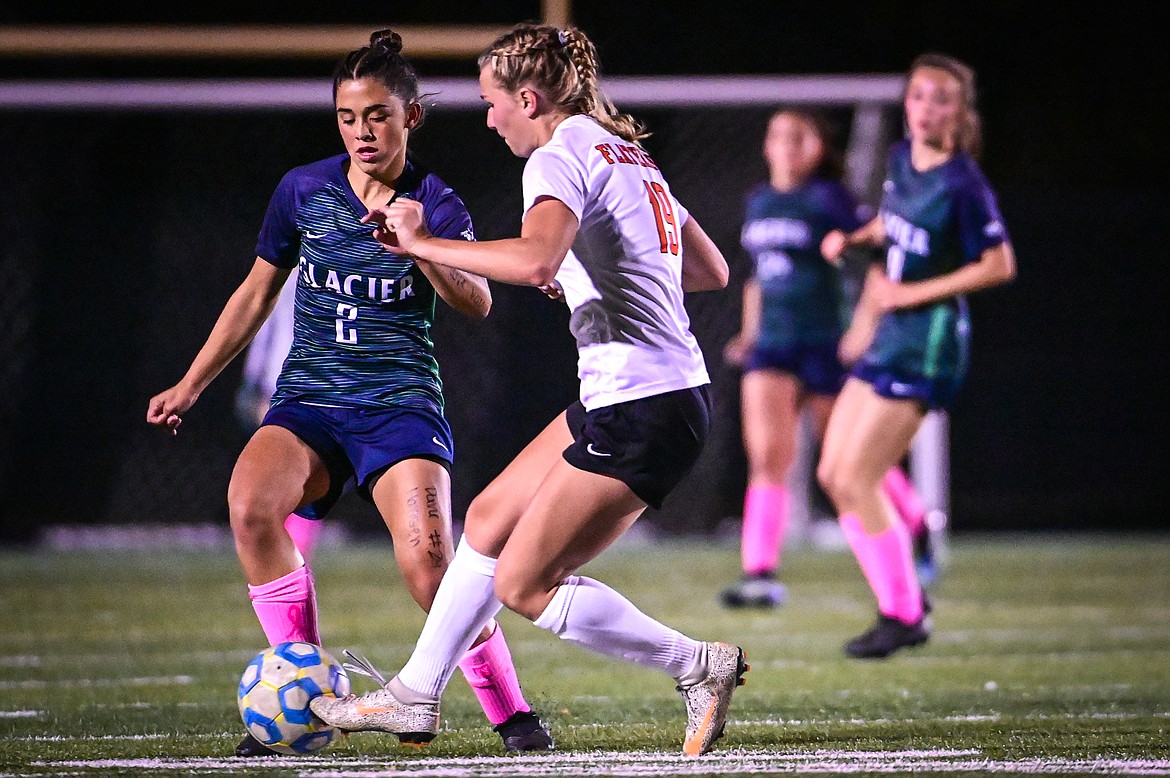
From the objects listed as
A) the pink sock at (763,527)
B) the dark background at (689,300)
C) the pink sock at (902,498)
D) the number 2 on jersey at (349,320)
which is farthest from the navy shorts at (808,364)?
the number 2 on jersey at (349,320)

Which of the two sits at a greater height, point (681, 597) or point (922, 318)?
point (922, 318)

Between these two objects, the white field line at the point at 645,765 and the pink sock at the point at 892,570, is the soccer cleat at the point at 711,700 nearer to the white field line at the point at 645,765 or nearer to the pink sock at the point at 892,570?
the white field line at the point at 645,765

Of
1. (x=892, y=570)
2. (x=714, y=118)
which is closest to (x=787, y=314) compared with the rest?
(x=892, y=570)

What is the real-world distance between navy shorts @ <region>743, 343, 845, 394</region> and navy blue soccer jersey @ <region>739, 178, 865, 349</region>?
4cm

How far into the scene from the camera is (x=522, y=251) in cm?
355

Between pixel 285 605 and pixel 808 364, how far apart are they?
4.63m

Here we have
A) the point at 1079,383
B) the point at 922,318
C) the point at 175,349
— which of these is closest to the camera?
the point at 922,318

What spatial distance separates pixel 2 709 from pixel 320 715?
1.53 meters

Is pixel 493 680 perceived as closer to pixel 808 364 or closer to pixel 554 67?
pixel 554 67

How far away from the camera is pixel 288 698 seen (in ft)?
12.3

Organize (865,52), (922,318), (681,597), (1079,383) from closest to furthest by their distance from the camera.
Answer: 1. (922,318)
2. (681,597)
3. (1079,383)
4. (865,52)

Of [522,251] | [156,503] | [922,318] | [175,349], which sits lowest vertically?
[156,503]

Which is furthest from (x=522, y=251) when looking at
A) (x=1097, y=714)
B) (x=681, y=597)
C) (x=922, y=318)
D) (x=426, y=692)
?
(x=681, y=597)

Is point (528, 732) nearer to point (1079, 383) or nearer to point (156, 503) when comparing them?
point (156, 503)
